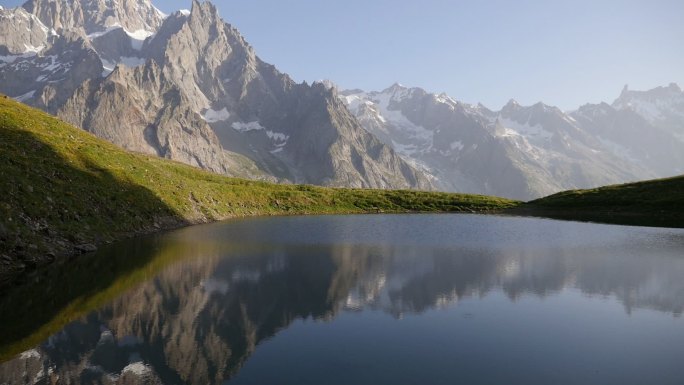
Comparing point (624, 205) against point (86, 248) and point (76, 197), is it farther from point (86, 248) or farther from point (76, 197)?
point (76, 197)

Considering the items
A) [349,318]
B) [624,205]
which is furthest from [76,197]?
[624,205]

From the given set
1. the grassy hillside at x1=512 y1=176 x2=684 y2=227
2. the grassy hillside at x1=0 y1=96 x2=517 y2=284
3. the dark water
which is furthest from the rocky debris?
the grassy hillside at x1=512 y1=176 x2=684 y2=227

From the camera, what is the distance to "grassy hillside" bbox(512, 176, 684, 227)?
3548 inches

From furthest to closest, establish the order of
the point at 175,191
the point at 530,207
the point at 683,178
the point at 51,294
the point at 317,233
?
the point at 530,207, the point at 683,178, the point at 175,191, the point at 317,233, the point at 51,294

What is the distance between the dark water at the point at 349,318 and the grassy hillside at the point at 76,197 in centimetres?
409

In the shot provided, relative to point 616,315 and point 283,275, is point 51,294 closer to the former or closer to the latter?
point 283,275

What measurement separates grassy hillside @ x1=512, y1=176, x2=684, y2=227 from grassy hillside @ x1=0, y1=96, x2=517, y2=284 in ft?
202

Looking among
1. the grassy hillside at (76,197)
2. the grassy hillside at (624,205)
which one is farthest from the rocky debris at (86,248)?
the grassy hillside at (624,205)

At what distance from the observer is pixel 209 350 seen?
70.0ft

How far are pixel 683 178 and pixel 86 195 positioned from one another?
130 metres

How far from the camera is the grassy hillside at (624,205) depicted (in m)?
90.1

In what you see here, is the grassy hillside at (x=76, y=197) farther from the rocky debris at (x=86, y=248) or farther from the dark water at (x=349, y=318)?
the dark water at (x=349, y=318)

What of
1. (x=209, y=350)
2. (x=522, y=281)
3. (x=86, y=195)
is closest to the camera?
(x=209, y=350)

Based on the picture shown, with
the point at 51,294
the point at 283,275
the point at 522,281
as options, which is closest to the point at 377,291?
the point at 283,275
